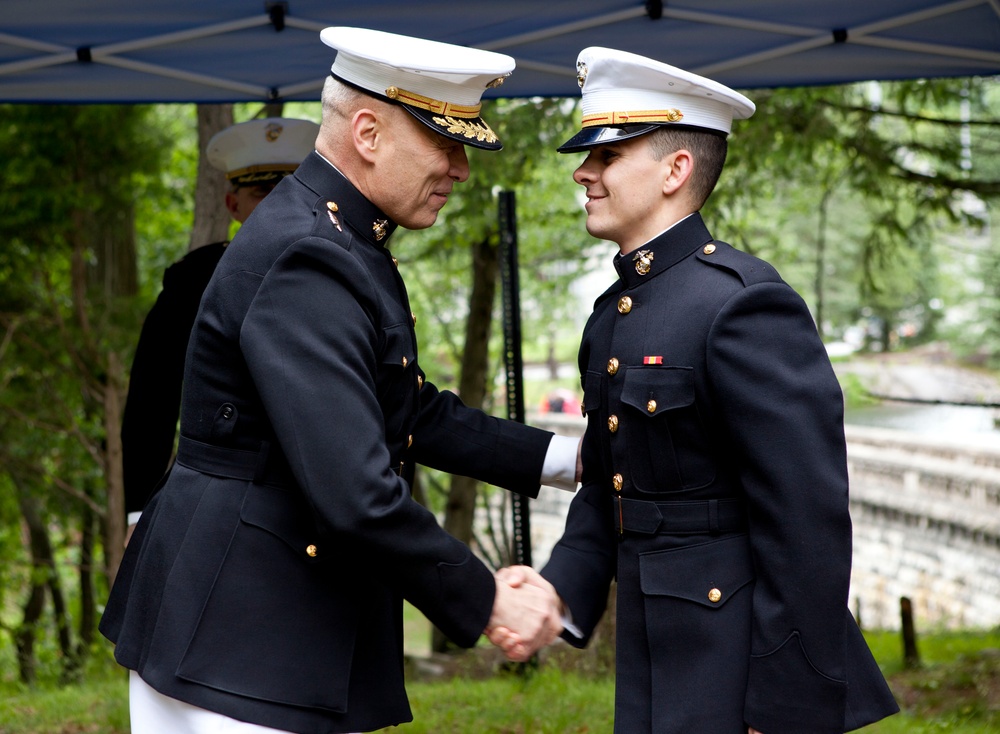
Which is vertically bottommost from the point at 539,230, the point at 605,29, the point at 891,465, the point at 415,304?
the point at 891,465

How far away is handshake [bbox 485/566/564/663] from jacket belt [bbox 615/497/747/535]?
283 millimetres

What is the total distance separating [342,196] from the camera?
2355 mm

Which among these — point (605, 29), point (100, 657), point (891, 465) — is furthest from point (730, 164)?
point (891, 465)

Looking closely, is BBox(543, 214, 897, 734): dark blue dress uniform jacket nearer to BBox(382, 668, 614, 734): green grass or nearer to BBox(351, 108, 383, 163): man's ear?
BBox(351, 108, 383, 163): man's ear

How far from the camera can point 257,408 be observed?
219 centimetres

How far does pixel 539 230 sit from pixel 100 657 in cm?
637

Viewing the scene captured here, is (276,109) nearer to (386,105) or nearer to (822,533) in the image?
(386,105)

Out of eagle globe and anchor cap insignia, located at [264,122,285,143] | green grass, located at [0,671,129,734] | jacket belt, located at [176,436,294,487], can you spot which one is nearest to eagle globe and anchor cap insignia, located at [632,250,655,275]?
jacket belt, located at [176,436,294,487]

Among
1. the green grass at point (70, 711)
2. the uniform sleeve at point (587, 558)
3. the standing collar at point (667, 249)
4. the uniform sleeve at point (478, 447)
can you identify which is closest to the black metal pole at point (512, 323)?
the green grass at point (70, 711)

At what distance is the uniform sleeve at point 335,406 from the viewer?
6.66 ft

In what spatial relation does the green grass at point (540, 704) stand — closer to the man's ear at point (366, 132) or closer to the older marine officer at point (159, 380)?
the older marine officer at point (159, 380)

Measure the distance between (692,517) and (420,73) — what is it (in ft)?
3.64

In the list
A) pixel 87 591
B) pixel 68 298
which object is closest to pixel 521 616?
pixel 68 298

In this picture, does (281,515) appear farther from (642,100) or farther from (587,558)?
(642,100)
